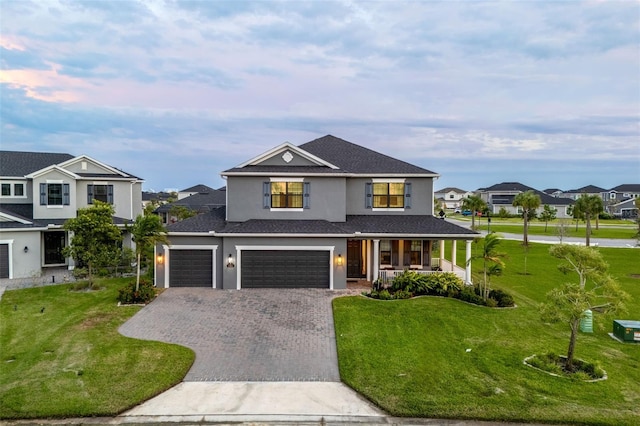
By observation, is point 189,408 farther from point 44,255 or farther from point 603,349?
point 44,255

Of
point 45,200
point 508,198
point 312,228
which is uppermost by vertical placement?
point 508,198

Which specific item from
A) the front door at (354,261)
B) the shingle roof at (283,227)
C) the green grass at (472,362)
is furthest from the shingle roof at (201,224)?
the green grass at (472,362)

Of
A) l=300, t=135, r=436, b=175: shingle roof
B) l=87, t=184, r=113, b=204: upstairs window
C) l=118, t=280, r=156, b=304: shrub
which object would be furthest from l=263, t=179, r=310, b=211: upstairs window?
l=87, t=184, r=113, b=204: upstairs window

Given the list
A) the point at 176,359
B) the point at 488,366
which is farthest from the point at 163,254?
the point at 488,366

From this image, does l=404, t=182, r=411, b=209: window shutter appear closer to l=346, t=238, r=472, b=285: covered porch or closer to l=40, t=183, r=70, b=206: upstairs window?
l=346, t=238, r=472, b=285: covered porch

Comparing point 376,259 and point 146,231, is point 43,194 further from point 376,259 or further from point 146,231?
point 376,259

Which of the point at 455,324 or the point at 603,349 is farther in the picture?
the point at 455,324

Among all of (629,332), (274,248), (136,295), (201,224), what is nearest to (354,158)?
(274,248)
